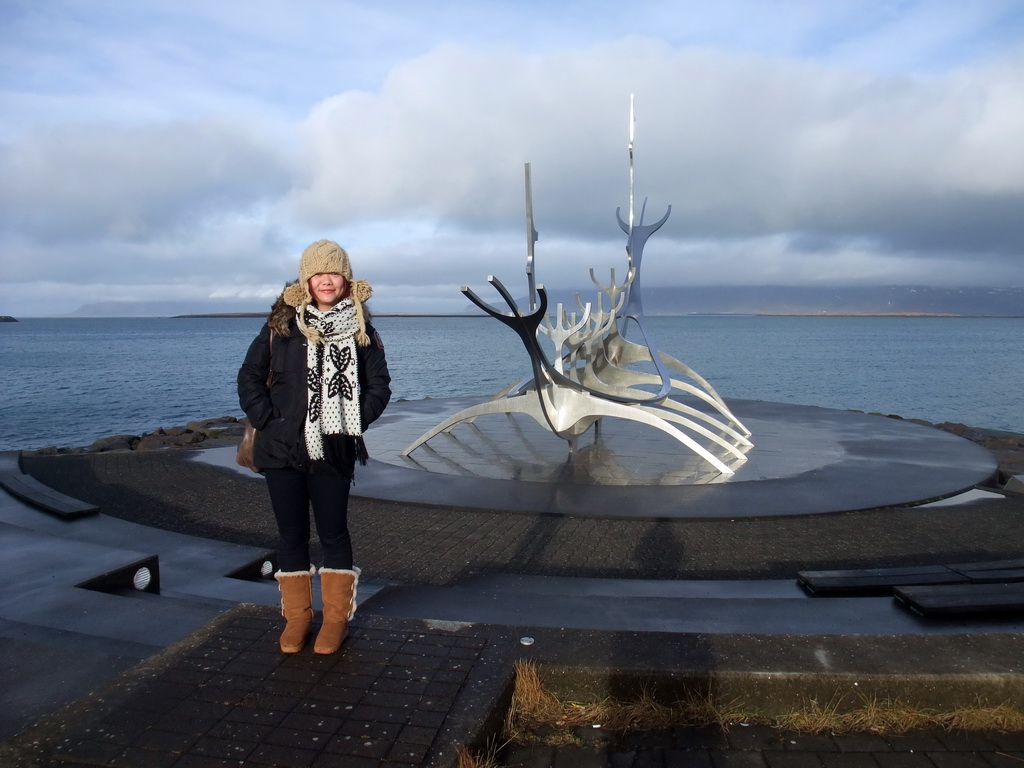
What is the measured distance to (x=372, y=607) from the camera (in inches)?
202

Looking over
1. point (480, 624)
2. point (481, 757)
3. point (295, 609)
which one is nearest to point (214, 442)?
point (295, 609)

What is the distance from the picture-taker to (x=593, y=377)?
45.3 feet

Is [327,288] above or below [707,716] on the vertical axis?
above

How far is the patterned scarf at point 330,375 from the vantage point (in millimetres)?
3807

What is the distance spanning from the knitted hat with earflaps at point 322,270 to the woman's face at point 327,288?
2cm

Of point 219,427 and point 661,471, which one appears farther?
point 219,427

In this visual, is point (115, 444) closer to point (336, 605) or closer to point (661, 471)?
point (661, 471)

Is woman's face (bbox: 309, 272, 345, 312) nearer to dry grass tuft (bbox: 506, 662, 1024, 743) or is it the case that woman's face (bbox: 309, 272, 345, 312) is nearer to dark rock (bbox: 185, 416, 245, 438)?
dry grass tuft (bbox: 506, 662, 1024, 743)

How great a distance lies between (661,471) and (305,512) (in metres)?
7.96

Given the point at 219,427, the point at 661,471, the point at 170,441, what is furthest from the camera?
the point at 219,427

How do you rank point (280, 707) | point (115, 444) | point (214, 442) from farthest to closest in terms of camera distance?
point (115, 444) → point (214, 442) → point (280, 707)

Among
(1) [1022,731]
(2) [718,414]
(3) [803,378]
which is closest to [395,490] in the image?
(1) [1022,731]

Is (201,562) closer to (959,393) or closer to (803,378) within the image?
(959,393)

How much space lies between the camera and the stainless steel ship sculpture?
10867mm
